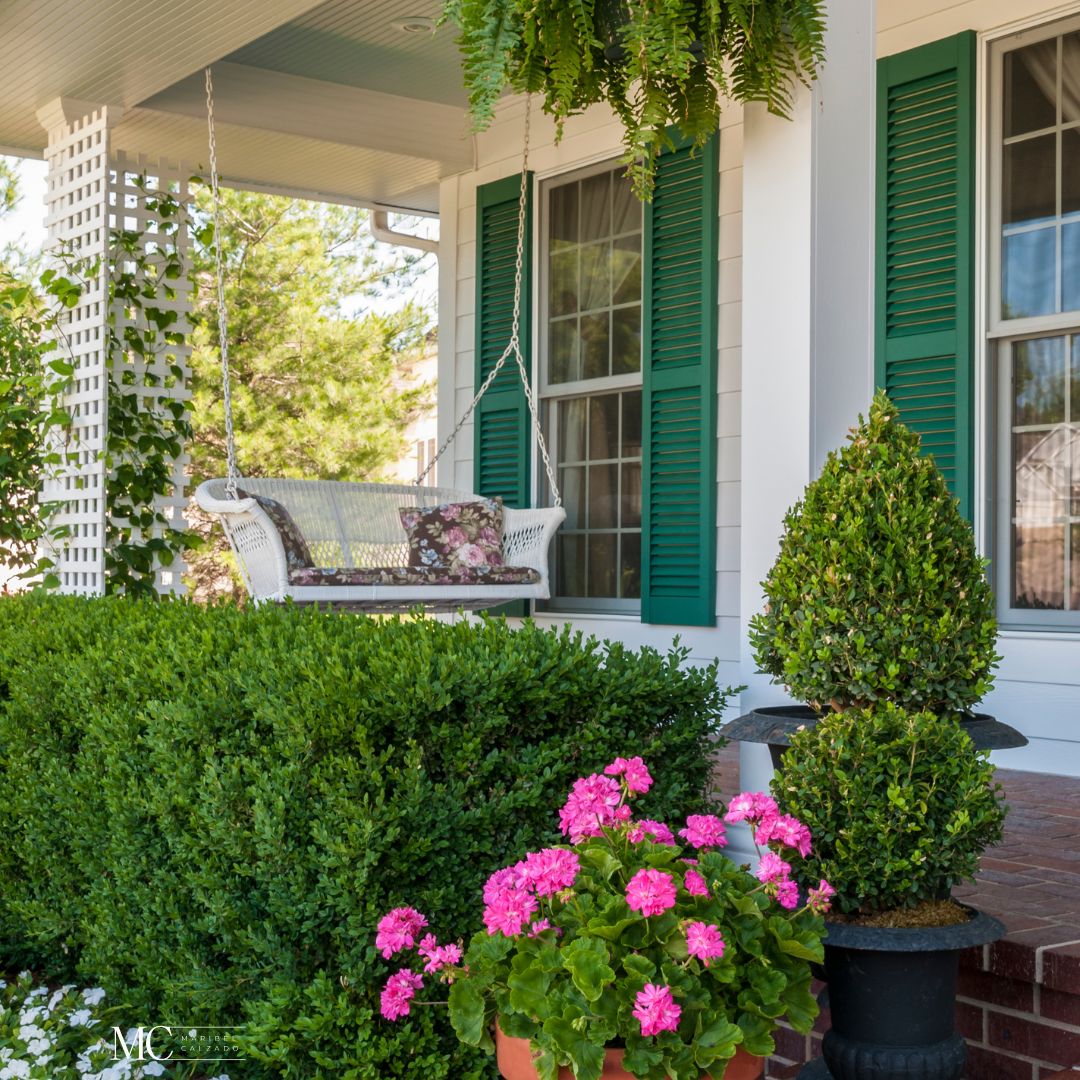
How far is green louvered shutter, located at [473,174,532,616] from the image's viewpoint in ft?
18.9

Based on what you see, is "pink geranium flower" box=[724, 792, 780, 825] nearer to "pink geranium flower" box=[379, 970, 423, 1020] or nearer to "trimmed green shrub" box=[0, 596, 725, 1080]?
"trimmed green shrub" box=[0, 596, 725, 1080]

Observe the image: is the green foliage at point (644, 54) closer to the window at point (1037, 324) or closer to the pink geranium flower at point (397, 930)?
the pink geranium flower at point (397, 930)

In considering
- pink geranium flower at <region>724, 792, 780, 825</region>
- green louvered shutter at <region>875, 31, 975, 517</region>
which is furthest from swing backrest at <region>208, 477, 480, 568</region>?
pink geranium flower at <region>724, 792, 780, 825</region>

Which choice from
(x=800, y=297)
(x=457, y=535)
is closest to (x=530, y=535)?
(x=457, y=535)

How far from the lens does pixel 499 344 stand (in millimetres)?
5977

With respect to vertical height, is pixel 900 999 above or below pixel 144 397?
below

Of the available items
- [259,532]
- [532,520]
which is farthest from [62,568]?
[532,520]

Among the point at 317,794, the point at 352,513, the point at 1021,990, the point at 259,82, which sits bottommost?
the point at 1021,990

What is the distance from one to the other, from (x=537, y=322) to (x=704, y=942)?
4.35 meters

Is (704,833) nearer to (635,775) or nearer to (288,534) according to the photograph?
(635,775)

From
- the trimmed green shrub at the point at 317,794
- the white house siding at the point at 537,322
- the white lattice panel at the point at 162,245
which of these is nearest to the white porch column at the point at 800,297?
the trimmed green shrub at the point at 317,794

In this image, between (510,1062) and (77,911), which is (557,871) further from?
(77,911)

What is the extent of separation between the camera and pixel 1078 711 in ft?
12.3

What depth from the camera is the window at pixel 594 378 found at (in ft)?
17.6
